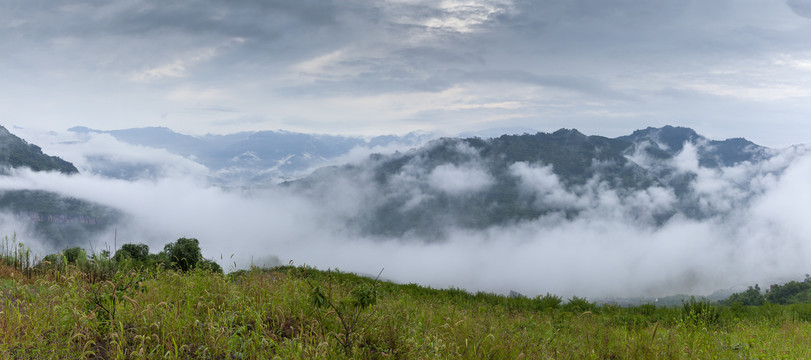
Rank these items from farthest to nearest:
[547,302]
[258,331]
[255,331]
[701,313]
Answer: [547,302], [701,313], [255,331], [258,331]

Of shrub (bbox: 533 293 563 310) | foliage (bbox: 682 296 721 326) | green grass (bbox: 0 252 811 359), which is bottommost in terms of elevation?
shrub (bbox: 533 293 563 310)

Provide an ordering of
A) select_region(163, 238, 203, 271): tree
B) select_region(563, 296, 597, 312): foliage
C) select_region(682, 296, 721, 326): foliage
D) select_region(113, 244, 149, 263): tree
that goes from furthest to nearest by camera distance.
Answer: select_region(113, 244, 149, 263): tree < select_region(563, 296, 597, 312): foliage < select_region(163, 238, 203, 271): tree < select_region(682, 296, 721, 326): foliage

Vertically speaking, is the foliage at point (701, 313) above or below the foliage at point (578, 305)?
above

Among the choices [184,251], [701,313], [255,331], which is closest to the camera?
[255,331]

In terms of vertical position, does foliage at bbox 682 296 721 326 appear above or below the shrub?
above

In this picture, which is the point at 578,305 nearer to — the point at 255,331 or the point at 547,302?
the point at 547,302

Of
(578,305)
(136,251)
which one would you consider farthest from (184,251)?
(578,305)

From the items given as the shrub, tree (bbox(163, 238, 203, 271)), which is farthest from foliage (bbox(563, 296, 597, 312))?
tree (bbox(163, 238, 203, 271))

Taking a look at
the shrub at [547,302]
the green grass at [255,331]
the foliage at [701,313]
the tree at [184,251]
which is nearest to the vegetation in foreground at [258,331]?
the green grass at [255,331]

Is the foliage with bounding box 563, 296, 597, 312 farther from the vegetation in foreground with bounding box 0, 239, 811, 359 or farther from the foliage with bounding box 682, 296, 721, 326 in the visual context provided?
the vegetation in foreground with bounding box 0, 239, 811, 359

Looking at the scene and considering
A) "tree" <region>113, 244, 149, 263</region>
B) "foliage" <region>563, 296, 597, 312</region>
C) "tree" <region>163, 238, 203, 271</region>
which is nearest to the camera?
"tree" <region>163, 238, 203, 271</region>

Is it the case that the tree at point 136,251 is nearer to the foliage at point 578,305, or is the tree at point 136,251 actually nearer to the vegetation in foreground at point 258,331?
the vegetation in foreground at point 258,331

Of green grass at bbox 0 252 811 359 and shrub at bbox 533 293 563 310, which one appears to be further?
shrub at bbox 533 293 563 310

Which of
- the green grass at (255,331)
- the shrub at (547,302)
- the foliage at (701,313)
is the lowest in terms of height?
the shrub at (547,302)
